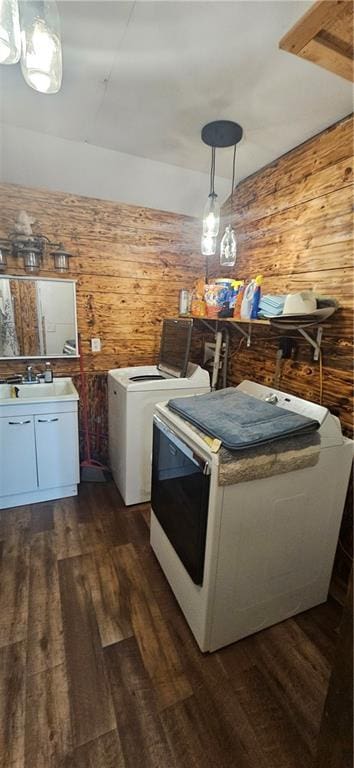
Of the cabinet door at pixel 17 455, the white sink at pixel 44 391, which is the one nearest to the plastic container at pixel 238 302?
the white sink at pixel 44 391

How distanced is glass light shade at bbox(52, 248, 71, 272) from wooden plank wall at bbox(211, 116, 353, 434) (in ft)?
4.45

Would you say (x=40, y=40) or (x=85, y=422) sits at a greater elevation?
(x=40, y=40)

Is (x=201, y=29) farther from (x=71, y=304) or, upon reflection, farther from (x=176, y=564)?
(x=176, y=564)

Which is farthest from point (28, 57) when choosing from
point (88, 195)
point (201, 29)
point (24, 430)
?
point (24, 430)

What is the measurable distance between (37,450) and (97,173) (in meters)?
1.97

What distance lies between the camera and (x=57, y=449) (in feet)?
7.54

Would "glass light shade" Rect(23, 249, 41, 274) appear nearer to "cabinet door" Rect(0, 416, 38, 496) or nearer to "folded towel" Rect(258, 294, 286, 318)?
"cabinet door" Rect(0, 416, 38, 496)

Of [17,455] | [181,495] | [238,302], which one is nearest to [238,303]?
[238,302]

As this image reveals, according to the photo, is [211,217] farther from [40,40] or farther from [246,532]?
[246,532]

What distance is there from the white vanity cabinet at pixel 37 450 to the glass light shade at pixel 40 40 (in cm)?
169

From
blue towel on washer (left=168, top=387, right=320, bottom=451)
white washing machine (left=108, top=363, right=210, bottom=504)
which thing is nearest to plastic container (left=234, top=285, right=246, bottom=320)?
white washing machine (left=108, top=363, right=210, bottom=504)

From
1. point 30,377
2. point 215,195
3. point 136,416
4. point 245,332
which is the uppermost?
point 215,195

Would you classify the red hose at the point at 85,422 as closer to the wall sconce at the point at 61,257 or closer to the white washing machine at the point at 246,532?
the wall sconce at the point at 61,257

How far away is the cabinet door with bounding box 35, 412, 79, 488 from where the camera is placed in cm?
223
